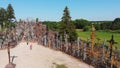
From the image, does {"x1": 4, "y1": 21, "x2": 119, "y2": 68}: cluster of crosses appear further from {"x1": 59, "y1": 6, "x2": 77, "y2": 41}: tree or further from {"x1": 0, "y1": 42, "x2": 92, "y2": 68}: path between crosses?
{"x1": 59, "y1": 6, "x2": 77, "y2": 41}: tree

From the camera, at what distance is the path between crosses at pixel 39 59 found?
3278 centimetres

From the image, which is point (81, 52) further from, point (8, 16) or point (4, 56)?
point (8, 16)

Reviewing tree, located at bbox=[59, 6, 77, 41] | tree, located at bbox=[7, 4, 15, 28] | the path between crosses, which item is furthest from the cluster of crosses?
tree, located at bbox=[7, 4, 15, 28]

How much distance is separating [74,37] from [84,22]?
75.6 m

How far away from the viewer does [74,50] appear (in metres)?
38.7

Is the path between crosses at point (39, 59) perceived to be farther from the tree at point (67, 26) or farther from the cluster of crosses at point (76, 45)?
the tree at point (67, 26)

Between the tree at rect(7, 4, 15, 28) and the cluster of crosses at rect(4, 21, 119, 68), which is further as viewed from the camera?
the tree at rect(7, 4, 15, 28)

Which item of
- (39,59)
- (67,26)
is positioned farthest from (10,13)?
(39,59)

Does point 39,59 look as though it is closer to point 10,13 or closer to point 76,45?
point 76,45

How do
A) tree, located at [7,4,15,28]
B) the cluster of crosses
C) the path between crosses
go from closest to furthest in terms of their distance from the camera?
the cluster of crosses, the path between crosses, tree, located at [7,4,15,28]

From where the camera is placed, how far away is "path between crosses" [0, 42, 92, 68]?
32781 millimetres

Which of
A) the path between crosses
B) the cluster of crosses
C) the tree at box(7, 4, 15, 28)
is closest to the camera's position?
the cluster of crosses

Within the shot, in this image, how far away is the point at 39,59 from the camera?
118ft

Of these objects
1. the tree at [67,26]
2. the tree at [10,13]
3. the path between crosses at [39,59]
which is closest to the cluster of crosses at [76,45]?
the path between crosses at [39,59]
